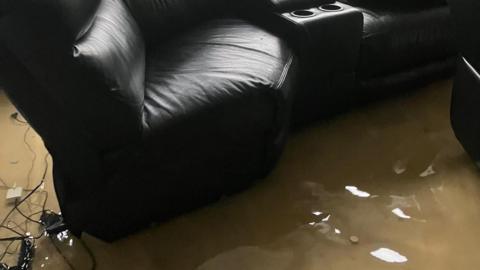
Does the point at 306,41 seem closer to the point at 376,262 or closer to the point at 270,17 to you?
the point at 270,17

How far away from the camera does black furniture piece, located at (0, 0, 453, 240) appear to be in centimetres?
125

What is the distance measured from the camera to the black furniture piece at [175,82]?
1.25 m

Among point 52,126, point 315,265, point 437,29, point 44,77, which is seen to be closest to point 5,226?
point 52,126

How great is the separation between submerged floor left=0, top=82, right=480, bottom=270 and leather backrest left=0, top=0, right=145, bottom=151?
1.49 ft

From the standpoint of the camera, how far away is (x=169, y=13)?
198 cm

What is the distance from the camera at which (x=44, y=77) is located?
1.22m

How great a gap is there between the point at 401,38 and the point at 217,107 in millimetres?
1024

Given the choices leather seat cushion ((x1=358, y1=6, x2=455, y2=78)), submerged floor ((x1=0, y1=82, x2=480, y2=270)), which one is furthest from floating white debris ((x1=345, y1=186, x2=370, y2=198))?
leather seat cushion ((x1=358, y1=6, x2=455, y2=78))

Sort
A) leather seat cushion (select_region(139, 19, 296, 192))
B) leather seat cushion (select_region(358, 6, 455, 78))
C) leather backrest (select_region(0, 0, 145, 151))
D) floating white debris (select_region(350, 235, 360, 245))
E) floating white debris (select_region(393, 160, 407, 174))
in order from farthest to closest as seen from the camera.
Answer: leather seat cushion (select_region(358, 6, 455, 78)), floating white debris (select_region(393, 160, 407, 174)), floating white debris (select_region(350, 235, 360, 245)), leather seat cushion (select_region(139, 19, 296, 192)), leather backrest (select_region(0, 0, 145, 151))

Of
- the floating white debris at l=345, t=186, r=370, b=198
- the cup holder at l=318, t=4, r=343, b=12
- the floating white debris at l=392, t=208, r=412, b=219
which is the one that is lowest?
the floating white debris at l=392, t=208, r=412, b=219

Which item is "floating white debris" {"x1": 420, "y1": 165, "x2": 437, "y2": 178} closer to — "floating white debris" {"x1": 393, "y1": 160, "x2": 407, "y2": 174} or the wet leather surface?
"floating white debris" {"x1": 393, "y1": 160, "x2": 407, "y2": 174}

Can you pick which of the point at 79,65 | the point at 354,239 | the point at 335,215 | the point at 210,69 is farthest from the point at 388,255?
the point at 79,65

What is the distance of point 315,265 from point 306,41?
84cm

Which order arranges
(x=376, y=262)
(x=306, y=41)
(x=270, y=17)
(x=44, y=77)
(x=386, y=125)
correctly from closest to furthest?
(x=44, y=77), (x=376, y=262), (x=306, y=41), (x=270, y=17), (x=386, y=125)
